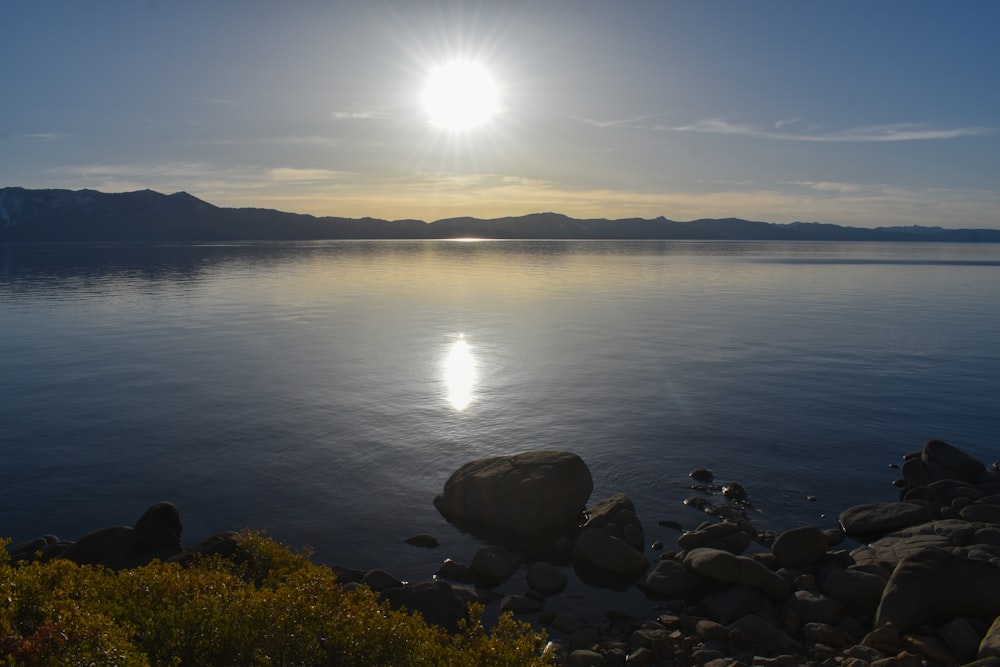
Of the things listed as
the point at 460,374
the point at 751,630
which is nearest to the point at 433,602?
the point at 751,630

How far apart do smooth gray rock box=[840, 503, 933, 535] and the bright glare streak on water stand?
20.5 meters

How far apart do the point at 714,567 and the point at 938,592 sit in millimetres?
5568

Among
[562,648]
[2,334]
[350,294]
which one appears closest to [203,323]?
[2,334]

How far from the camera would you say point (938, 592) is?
1695 cm

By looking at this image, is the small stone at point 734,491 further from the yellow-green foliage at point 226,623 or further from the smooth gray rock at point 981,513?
the yellow-green foliage at point 226,623

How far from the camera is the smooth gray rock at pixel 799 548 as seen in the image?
20406mm

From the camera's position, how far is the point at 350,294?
96625mm

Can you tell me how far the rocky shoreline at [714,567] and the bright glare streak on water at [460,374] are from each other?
13.4 m

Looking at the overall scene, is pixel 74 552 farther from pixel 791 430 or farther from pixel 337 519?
pixel 791 430

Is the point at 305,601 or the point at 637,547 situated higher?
the point at 305,601

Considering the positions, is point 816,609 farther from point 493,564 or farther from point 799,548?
point 493,564

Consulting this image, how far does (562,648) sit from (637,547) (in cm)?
642

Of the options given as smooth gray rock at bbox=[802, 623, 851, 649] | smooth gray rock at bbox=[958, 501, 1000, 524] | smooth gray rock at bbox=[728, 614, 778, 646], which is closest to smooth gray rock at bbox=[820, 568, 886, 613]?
smooth gray rock at bbox=[802, 623, 851, 649]

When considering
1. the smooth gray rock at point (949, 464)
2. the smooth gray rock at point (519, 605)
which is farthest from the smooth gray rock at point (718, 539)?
the smooth gray rock at point (949, 464)
